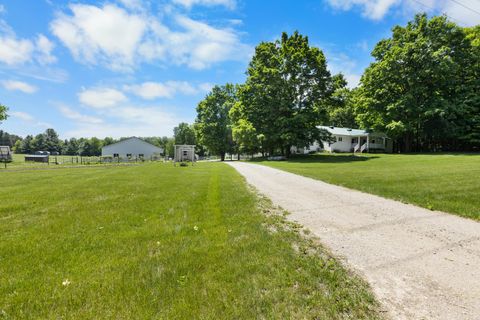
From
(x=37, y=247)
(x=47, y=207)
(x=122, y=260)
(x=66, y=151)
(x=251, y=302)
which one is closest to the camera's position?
(x=251, y=302)

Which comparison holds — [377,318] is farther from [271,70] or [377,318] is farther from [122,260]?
[271,70]

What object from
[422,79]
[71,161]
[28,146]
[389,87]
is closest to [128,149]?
[71,161]

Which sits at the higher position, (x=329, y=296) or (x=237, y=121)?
(x=237, y=121)

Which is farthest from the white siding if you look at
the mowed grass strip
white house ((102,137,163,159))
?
the mowed grass strip

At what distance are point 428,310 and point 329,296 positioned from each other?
3.15ft

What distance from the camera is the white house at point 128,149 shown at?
5922cm

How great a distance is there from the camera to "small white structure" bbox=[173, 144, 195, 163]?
28891 millimetres

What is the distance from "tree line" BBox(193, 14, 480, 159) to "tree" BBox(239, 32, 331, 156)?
0.12 m

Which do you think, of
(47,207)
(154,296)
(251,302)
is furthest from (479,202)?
(47,207)

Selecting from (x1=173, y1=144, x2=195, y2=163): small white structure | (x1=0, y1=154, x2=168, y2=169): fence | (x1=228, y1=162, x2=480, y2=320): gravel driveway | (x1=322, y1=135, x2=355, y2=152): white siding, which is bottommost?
(x1=228, y1=162, x2=480, y2=320): gravel driveway

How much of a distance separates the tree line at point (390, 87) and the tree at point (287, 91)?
0.12 metres

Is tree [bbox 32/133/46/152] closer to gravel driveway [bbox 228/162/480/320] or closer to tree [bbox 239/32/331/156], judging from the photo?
tree [bbox 239/32/331/156]

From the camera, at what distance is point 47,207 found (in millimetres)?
7066

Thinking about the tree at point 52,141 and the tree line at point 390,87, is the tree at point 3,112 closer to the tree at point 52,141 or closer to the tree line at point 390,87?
the tree line at point 390,87
